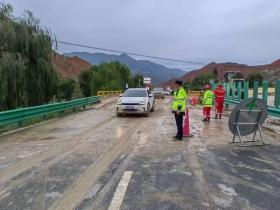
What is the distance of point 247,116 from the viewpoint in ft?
33.9

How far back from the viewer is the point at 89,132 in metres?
12.9

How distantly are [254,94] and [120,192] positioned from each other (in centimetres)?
1548

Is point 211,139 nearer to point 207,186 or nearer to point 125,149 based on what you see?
point 125,149

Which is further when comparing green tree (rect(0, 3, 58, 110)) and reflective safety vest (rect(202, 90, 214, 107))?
green tree (rect(0, 3, 58, 110))

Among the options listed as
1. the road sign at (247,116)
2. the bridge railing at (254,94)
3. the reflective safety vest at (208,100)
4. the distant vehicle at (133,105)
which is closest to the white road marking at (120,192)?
the road sign at (247,116)

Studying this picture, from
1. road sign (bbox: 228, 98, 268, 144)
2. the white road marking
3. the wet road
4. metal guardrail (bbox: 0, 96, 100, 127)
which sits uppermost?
road sign (bbox: 228, 98, 268, 144)

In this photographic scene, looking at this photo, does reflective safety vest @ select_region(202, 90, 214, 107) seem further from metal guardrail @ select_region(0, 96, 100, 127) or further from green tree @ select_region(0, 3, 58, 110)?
green tree @ select_region(0, 3, 58, 110)

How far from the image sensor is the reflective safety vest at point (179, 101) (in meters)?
11.2

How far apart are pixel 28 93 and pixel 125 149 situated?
570 inches

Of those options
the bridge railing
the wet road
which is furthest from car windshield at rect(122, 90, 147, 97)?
the wet road

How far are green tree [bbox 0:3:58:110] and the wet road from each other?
32.3 ft

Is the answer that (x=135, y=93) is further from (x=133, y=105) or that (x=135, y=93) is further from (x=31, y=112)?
(x=31, y=112)

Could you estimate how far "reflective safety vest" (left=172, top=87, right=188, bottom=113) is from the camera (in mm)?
11180

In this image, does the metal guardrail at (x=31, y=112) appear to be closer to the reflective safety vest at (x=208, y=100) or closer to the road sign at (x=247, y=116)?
the reflective safety vest at (x=208, y=100)
